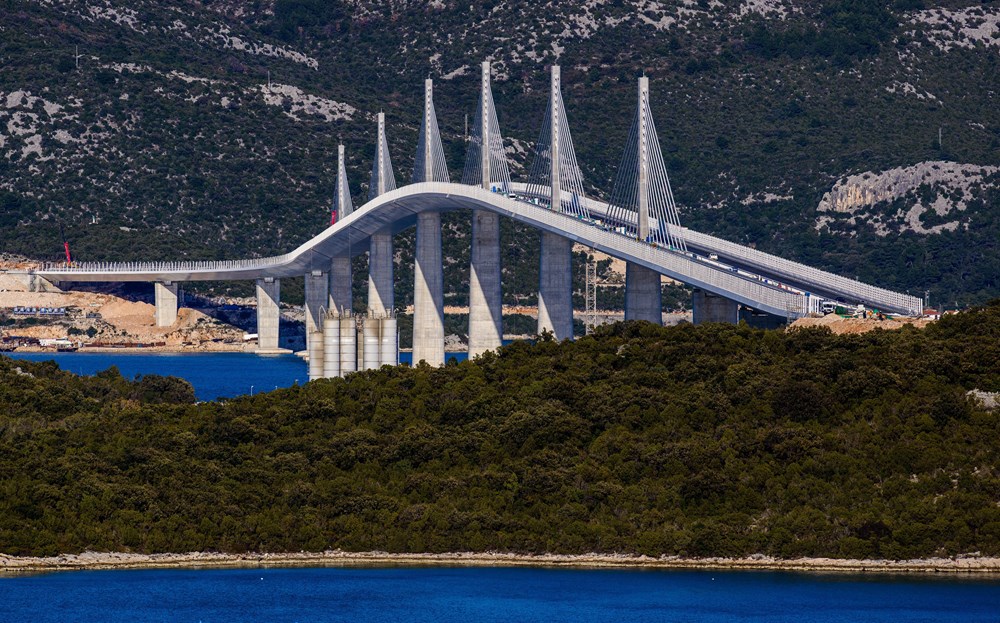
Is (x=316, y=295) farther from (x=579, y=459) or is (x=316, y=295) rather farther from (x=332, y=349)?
(x=579, y=459)

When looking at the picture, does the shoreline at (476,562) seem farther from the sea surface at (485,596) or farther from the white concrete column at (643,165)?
the white concrete column at (643,165)

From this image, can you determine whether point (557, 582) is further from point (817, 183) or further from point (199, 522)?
point (817, 183)

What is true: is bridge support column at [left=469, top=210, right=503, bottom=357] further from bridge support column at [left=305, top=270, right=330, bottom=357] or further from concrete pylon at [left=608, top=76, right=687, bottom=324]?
bridge support column at [left=305, top=270, right=330, bottom=357]

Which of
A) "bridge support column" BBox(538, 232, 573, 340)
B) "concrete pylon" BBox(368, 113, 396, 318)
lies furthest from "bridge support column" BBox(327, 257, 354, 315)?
"bridge support column" BBox(538, 232, 573, 340)

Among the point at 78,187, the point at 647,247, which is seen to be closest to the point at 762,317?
the point at 647,247

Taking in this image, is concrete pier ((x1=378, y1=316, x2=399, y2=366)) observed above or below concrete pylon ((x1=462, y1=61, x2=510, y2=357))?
below
